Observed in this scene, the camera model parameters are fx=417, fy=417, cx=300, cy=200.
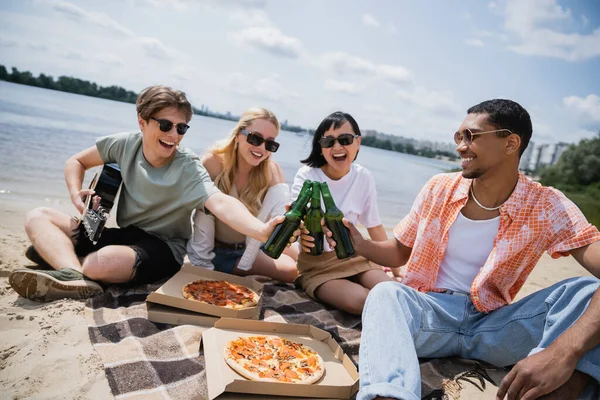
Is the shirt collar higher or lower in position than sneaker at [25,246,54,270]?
higher

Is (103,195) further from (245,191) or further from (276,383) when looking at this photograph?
(276,383)

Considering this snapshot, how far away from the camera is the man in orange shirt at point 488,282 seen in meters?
2.30

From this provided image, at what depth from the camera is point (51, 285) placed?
3643 millimetres

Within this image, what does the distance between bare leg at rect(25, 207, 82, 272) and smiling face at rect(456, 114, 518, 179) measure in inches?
142

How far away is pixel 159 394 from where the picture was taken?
259cm

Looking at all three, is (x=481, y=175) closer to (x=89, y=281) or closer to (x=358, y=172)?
(x=358, y=172)

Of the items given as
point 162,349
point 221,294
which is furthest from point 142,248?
point 162,349

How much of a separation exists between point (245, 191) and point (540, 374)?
3.33 meters

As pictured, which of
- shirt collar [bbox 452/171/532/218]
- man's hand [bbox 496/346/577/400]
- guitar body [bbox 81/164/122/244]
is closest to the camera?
man's hand [bbox 496/346/577/400]

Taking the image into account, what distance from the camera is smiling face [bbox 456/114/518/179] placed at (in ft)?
10.4

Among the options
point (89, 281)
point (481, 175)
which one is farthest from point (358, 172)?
point (89, 281)

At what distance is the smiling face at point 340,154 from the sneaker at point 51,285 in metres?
2.64

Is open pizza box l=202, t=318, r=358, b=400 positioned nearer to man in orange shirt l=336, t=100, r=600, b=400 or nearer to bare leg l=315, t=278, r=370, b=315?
man in orange shirt l=336, t=100, r=600, b=400

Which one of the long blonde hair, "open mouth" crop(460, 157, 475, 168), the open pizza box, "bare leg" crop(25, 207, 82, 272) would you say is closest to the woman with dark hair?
the long blonde hair
